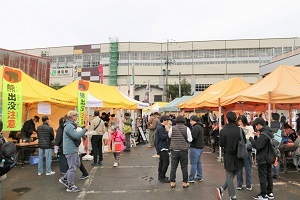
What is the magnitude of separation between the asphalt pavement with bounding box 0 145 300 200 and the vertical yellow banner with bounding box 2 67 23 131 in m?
1.50

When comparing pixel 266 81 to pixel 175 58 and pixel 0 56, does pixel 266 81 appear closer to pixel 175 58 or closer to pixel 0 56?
pixel 0 56

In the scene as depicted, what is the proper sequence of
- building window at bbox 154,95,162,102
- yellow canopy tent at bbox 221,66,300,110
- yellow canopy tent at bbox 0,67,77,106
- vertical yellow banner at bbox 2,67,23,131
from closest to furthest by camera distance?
vertical yellow banner at bbox 2,67,23,131 < yellow canopy tent at bbox 221,66,300,110 < yellow canopy tent at bbox 0,67,77,106 < building window at bbox 154,95,162,102

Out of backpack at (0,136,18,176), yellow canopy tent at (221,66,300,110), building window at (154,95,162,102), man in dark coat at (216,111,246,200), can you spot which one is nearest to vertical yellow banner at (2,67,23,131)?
backpack at (0,136,18,176)

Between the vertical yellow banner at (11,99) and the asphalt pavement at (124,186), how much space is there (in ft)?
4.93

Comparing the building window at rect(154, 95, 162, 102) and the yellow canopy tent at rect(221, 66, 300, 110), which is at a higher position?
the building window at rect(154, 95, 162, 102)

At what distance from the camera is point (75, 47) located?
5506 centimetres

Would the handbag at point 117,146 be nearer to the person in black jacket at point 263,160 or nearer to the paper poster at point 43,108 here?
the paper poster at point 43,108

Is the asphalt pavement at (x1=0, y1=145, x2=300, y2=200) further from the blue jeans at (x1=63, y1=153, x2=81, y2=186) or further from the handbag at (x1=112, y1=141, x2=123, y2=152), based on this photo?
the handbag at (x1=112, y1=141, x2=123, y2=152)

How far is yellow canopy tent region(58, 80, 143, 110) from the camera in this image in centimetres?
1179

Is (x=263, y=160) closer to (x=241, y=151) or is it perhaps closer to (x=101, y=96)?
(x=241, y=151)

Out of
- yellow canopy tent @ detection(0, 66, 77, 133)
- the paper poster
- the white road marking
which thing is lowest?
the white road marking

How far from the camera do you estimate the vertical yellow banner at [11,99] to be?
23.9 feet

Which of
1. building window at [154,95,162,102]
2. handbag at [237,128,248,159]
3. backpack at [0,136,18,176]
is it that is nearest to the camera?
backpack at [0,136,18,176]

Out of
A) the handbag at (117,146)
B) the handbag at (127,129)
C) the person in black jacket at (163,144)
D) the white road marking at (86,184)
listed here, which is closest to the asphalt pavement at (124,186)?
the white road marking at (86,184)
